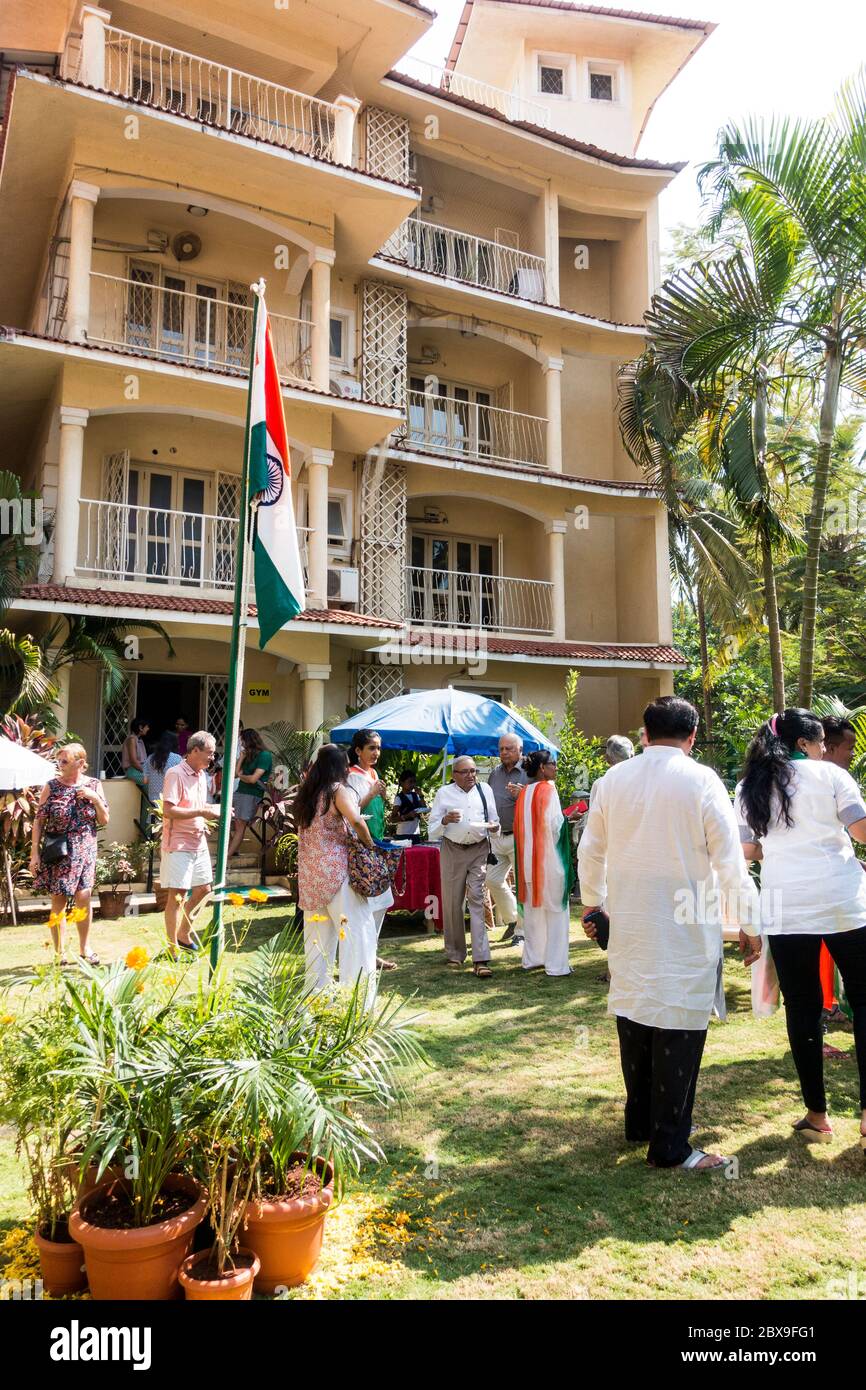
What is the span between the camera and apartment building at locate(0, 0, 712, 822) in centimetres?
1328

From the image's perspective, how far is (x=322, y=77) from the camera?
51.2 feet

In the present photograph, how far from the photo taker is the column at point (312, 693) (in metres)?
14.2

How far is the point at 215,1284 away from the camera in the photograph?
2623mm

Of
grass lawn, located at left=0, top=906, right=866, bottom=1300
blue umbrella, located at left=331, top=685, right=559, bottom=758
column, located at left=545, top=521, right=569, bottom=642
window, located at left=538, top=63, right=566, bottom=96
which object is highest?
window, located at left=538, top=63, right=566, bottom=96

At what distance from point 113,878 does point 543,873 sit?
17.6 feet

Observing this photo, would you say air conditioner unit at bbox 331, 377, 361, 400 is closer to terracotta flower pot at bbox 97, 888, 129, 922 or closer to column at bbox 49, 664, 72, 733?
column at bbox 49, 664, 72, 733

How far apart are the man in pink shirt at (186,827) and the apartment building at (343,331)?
5521 mm

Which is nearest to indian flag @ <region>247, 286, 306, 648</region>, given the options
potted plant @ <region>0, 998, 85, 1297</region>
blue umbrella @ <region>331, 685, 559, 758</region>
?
potted plant @ <region>0, 998, 85, 1297</region>

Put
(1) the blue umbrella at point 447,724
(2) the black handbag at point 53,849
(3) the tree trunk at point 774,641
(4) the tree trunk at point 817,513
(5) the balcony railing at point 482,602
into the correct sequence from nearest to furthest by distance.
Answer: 1. (2) the black handbag at point 53,849
2. (4) the tree trunk at point 817,513
3. (1) the blue umbrella at point 447,724
4. (3) the tree trunk at point 774,641
5. (5) the balcony railing at point 482,602

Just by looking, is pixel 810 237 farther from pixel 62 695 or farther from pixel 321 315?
pixel 62 695

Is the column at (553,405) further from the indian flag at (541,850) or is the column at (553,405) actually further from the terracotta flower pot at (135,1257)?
the terracotta flower pot at (135,1257)

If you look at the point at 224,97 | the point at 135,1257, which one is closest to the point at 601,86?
the point at 224,97

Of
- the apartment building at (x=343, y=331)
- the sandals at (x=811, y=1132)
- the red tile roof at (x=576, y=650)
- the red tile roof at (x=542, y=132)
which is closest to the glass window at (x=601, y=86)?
the apartment building at (x=343, y=331)

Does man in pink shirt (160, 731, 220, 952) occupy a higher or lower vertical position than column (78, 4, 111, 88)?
lower
